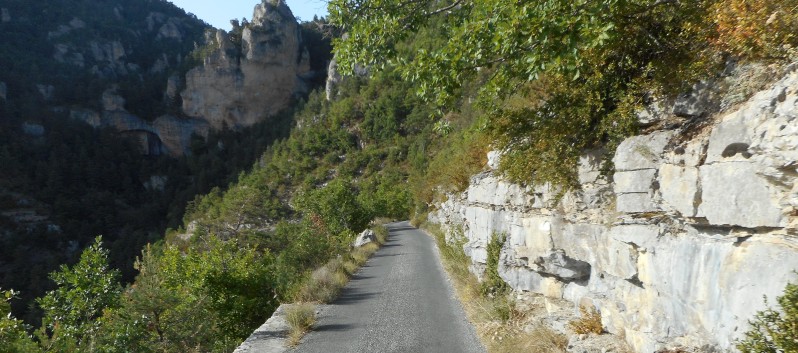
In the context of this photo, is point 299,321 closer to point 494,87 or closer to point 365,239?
point 494,87

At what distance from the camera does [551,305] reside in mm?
5883

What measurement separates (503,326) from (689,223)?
373 cm

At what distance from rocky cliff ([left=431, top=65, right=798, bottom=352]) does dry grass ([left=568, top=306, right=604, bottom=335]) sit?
0.12 metres

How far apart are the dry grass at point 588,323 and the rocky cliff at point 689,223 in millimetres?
123

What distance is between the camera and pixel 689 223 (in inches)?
132

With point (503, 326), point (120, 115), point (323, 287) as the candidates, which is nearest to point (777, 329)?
point (503, 326)

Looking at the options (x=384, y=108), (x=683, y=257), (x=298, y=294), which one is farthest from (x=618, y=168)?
(x=384, y=108)

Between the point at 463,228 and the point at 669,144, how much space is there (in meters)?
9.59

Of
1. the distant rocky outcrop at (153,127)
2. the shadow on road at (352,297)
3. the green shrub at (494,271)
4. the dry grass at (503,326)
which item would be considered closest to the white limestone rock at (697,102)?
the dry grass at (503,326)

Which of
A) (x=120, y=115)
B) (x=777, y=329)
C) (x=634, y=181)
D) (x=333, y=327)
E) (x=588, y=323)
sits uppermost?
(x=120, y=115)

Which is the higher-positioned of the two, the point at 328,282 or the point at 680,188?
the point at 680,188

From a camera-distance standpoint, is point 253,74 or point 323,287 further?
point 253,74

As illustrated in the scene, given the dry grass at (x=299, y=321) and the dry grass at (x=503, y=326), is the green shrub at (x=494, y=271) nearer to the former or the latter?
the dry grass at (x=503, y=326)

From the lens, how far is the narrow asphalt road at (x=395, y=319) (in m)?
6.84
